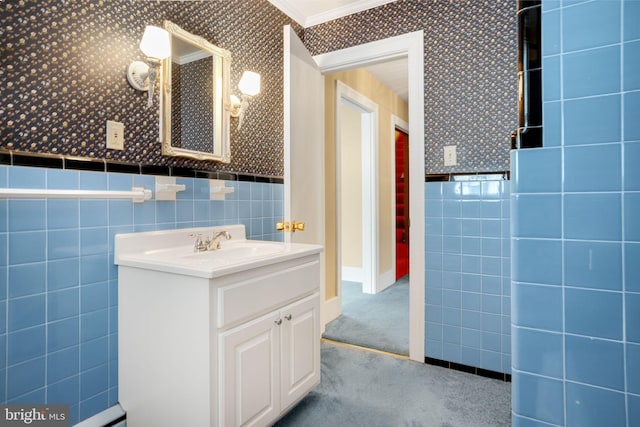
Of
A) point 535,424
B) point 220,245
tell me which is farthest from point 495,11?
point 535,424

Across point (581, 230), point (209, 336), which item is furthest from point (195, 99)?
point (581, 230)

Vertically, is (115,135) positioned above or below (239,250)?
above

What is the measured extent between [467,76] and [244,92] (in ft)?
4.34

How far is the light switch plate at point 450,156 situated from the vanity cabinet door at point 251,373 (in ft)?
4.57

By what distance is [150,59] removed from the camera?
158 cm

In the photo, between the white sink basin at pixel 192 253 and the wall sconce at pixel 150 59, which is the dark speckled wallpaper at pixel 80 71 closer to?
the wall sconce at pixel 150 59

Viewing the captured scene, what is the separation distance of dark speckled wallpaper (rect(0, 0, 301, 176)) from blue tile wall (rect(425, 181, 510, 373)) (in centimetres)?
137

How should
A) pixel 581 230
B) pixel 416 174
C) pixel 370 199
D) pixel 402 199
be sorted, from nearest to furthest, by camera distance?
pixel 581 230 → pixel 416 174 → pixel 370 199 → pixel 402 199

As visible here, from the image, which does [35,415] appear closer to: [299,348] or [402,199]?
[299,348]

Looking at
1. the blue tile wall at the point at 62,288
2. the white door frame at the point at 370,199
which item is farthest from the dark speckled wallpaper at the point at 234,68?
the white door frame at the point at 370,199

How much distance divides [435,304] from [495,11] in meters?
1.75

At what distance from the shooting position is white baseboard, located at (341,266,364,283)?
14.5ft

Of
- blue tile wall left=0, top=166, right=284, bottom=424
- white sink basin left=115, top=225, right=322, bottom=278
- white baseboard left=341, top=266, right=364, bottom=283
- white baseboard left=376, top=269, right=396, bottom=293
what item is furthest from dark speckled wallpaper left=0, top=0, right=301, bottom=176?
white baseboard left=341, top=266, right=364, bottom=283

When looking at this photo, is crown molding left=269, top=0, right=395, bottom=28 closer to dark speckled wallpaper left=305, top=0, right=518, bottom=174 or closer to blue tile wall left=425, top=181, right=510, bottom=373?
dark speckled wallpaper left=305, top=0, right=518, bottom=174
